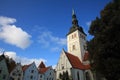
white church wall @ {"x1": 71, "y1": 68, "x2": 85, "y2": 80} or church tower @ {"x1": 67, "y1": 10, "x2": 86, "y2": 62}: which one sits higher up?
church tower @ {"x1": 67, "y1": 10, "x2": 86, "y2": 62}

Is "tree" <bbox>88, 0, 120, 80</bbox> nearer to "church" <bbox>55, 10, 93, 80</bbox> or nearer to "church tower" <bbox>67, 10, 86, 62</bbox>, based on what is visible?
"church" <bbox>55, 10, 93, 80</bbox>

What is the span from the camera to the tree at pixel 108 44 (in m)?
16.1

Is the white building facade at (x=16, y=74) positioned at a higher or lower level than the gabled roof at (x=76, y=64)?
lower

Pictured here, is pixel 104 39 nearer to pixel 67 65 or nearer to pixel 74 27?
pixel 67 65

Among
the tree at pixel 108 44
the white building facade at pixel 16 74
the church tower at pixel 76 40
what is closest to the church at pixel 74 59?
the church tower at pixel 76 40

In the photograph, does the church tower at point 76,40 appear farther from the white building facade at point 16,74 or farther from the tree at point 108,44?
the tree at point 108,44

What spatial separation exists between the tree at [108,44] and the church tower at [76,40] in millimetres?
25263

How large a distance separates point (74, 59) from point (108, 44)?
24332 mm

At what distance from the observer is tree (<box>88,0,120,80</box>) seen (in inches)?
634

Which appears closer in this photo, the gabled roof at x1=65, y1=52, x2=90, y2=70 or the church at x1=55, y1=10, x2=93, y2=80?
the church at x1=55, y1=10, x2=93, y2=80

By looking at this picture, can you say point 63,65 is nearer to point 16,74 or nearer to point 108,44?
point 16,74

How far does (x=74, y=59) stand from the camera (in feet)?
132

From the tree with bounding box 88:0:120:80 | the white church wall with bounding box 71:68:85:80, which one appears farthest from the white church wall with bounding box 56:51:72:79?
the tree with bounding box 88:0:120:80

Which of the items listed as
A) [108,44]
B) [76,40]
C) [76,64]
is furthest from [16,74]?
[108,44]
